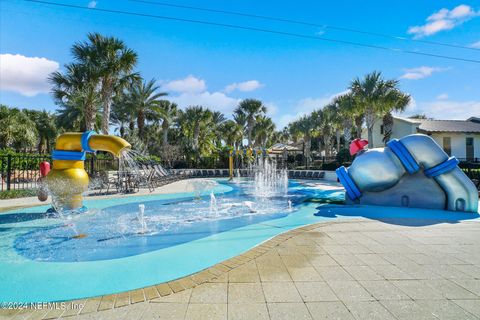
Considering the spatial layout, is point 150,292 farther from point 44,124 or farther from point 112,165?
point 44,124

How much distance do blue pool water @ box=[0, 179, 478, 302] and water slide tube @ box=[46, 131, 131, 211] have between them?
74 cm

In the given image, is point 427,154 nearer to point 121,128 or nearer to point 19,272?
point 19,272

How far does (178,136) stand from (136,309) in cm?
3438

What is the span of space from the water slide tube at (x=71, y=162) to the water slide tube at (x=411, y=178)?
302 inches

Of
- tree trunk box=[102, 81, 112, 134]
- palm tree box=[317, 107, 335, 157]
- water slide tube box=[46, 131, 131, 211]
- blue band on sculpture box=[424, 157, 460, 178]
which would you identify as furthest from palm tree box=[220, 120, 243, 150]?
water slide tube box=[46, 131, 131, 211]

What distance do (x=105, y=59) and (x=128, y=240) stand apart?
16.0 meters

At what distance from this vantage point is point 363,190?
31.8 ft

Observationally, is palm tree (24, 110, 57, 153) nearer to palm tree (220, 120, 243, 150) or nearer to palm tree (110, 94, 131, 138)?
palm tree (110, 94, 131, 138)

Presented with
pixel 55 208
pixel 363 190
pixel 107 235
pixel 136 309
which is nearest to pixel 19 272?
pixel 107 235

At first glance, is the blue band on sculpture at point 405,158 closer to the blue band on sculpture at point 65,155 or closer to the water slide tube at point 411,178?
the water slide tube at point 411,178

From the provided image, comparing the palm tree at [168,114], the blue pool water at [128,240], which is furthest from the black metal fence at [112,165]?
the blue pool water at [128,240]

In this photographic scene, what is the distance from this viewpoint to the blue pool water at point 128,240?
3.80 meters

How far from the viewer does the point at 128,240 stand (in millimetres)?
5883

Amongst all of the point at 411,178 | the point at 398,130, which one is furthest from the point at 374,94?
the point at 411,178
